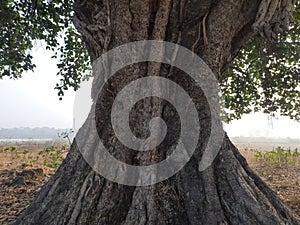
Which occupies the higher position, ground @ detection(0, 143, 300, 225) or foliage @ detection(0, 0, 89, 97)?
foliage @ detection(0, 0, 89, 97)

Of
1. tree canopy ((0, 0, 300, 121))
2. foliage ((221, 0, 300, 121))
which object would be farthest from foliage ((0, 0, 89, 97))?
foliage ((221, 0, 300, 121))

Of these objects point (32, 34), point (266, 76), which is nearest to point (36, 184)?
point (32, 34)

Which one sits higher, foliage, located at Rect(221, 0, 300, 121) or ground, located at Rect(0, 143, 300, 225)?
foliage, located at Rect(221, 0, 300, 121)

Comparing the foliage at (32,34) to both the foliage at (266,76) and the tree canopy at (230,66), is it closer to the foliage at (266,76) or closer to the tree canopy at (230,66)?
the tree canopy at (230,66)

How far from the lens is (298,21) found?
5254mm

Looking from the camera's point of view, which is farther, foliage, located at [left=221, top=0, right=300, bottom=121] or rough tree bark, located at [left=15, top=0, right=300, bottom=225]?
foliage, located at [left=221, top=0, right=300, bottom=121]

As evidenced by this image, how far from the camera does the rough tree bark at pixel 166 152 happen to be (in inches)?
96.6

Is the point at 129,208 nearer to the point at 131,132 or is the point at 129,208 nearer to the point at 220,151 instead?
the point at 131,132

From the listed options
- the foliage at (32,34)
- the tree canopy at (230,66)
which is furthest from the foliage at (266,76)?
the foliage at (32,34)

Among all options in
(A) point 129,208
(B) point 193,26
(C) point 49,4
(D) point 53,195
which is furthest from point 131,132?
(C) point 49,4

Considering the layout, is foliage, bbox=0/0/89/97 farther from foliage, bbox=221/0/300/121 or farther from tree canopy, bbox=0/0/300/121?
foliage, bbox=221/0/300/121

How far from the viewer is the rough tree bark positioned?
96.6 inches

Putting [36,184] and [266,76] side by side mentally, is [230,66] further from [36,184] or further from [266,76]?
[36,184]

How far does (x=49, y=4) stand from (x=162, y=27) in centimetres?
337
